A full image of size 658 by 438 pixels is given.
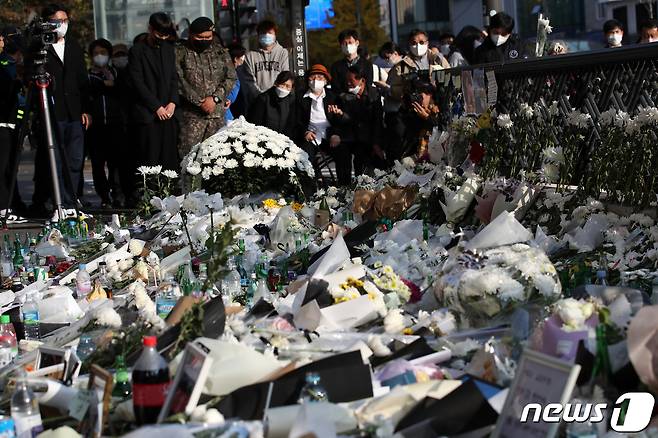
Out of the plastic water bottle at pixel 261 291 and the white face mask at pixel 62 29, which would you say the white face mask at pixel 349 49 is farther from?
the plastic water bottle at pixel 261 291

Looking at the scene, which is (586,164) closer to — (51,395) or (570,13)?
Result: (51,395)

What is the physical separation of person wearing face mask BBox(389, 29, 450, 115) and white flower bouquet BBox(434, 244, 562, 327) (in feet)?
17.7

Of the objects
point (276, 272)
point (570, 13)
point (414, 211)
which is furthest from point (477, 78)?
point (570, 13)

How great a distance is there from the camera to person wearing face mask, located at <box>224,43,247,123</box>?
1335 centimetres

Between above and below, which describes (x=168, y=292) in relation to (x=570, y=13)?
below

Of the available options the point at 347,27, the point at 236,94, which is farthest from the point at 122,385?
the point at 347,27

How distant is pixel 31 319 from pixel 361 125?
6637 mm

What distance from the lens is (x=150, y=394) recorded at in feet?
14.8

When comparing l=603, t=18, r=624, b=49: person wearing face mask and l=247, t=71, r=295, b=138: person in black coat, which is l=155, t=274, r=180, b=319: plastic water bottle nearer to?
l=247, t=71, r=295, b=138: person in black coat

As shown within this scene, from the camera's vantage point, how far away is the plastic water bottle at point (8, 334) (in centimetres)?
620

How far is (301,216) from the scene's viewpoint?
9352 mm

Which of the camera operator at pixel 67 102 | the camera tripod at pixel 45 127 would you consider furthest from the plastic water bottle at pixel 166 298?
the camera operator at pixel 67 102

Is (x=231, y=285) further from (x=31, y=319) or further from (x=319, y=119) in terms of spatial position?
(x=319, y=119)

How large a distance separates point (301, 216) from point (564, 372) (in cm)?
552
